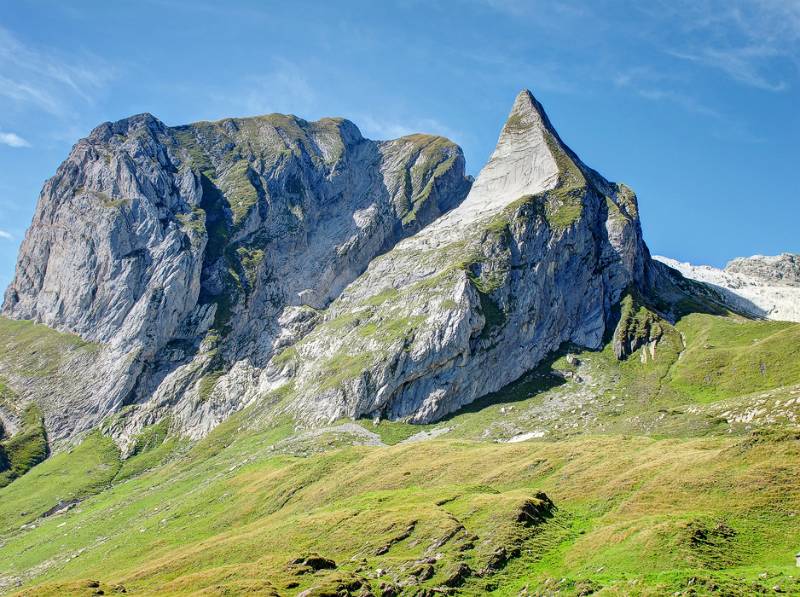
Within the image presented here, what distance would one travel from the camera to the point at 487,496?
66000mm

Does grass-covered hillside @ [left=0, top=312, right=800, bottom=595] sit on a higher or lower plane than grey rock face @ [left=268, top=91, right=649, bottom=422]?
lower

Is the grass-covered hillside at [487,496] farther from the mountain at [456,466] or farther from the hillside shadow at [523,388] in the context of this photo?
the hillside shadow at [523,388]

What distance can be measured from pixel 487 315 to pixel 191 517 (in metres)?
102

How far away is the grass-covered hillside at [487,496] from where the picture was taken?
47875 mm

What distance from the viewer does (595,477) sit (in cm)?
6944

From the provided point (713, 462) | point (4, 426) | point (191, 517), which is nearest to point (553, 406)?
point (191, 517)

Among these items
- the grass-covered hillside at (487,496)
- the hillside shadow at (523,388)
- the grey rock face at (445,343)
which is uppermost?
the grey rock face at (445,343)

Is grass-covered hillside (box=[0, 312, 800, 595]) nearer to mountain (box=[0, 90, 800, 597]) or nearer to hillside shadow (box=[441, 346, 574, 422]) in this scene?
mountain (box=[0, 90, 800, 597])

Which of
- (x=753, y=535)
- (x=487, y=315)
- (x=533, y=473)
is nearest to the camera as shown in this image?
(x=753, y=535)

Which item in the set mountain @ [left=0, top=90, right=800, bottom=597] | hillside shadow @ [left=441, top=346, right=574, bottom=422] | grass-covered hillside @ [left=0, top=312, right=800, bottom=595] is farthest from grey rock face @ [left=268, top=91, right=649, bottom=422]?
grass-covered hillside @ [left=0, top=312, right=800, bottom=595]

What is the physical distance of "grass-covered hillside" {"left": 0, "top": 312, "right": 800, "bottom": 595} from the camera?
4788 cm

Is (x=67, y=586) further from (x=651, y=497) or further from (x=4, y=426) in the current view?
(x=4, y=426)

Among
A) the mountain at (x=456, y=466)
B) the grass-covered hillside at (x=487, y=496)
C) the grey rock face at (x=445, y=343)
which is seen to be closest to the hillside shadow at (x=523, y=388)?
the mountain at (x=456, y=466)

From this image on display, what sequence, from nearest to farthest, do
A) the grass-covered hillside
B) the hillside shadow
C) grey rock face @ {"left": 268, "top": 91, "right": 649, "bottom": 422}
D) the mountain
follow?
the grass-covered hillside → the mountain → the hillside shadow → grey rock face @ {"left": 268, "top": 91, "right": 649, "bottom": 422}
